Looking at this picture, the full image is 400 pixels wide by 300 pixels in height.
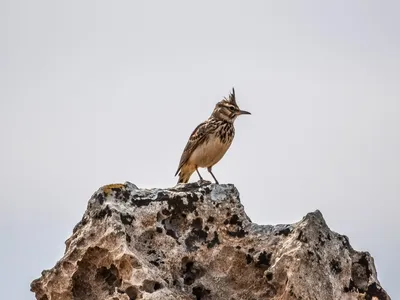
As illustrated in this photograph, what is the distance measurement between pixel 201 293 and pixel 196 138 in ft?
30.5

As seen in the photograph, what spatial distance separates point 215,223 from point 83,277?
3.87 feet

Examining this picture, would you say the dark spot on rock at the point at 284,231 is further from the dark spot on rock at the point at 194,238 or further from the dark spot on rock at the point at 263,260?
the dark spot on rock at the point at 194,238

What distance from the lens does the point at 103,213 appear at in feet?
27.0

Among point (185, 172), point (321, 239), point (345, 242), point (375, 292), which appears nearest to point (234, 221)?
point (321, 239)

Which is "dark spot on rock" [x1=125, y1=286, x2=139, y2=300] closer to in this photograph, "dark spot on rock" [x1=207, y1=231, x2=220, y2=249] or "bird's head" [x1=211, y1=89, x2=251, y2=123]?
"dark spot on rock" [x1=207, y1=231, x2=220, y2=249]

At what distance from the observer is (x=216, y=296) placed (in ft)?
27.3

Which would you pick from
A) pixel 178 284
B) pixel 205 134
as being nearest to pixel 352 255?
pixel 178 284

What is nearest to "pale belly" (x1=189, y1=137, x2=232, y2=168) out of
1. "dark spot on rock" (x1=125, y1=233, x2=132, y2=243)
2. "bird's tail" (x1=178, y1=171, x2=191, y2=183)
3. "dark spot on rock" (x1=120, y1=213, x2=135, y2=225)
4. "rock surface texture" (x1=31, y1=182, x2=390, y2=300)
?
"bird's tail" (x1=178, y1=171, x2=191, y2=183)

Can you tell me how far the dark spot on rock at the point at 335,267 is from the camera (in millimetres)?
8273

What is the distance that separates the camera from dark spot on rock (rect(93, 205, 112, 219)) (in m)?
8.19

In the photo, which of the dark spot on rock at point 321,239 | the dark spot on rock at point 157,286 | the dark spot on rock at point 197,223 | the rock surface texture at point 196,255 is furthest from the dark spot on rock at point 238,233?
the dark spot on rock at point 157,286

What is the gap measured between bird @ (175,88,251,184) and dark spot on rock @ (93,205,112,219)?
347 inches

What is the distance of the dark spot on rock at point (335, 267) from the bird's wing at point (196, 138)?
30.0ft

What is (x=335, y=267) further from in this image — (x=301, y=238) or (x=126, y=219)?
(x=126, y=219)
